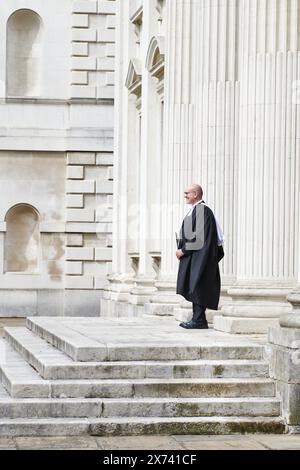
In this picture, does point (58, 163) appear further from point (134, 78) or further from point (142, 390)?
Result: point (142, 390)

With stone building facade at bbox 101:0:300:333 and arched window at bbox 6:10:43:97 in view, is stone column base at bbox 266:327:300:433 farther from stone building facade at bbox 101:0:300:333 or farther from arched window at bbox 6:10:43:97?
arched window at bbox 6:10:43:97

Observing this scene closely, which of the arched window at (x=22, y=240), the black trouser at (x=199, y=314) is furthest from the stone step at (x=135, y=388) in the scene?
the arched window at (x=22, y=240)

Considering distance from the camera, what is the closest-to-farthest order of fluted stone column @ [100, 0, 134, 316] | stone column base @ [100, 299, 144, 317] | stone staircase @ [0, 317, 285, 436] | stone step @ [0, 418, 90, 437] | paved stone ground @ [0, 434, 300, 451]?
paved stone ground @ [0, 434, 300, 451] < stone step @ [0, 418, 90, 437] < stone staircase @ [0, 317, 285, 436] < stone column base @ [100, 299, 144, 317] < fluted stone column @ [100, 0, 134, 316]

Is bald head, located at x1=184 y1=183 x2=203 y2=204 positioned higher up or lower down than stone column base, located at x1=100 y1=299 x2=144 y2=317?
higher up

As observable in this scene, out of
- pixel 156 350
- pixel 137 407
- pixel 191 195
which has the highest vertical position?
pixel 191 195

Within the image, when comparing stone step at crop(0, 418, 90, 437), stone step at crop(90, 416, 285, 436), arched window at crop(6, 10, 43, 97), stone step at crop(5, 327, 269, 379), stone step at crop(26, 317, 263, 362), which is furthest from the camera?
arched window at crop(6, 10, 43, 97)

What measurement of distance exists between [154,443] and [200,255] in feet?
14.9

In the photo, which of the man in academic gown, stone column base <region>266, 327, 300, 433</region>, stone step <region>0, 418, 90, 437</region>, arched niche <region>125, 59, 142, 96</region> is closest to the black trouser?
the man in academic gown

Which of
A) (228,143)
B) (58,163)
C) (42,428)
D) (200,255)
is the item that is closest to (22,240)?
(58,163)

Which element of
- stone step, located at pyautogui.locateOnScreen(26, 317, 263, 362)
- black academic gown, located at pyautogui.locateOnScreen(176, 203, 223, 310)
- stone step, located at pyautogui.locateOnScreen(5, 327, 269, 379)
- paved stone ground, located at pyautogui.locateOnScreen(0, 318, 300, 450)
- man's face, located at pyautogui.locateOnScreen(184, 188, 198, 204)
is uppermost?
man's face, located at pyautogui.locateOnScreen(184, 188, 198, 204)

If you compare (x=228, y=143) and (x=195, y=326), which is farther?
(x=228, y=143)

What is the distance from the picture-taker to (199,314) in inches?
653

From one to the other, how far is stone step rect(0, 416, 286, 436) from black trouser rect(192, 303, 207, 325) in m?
3.77

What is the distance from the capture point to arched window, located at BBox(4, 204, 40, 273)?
111ft
